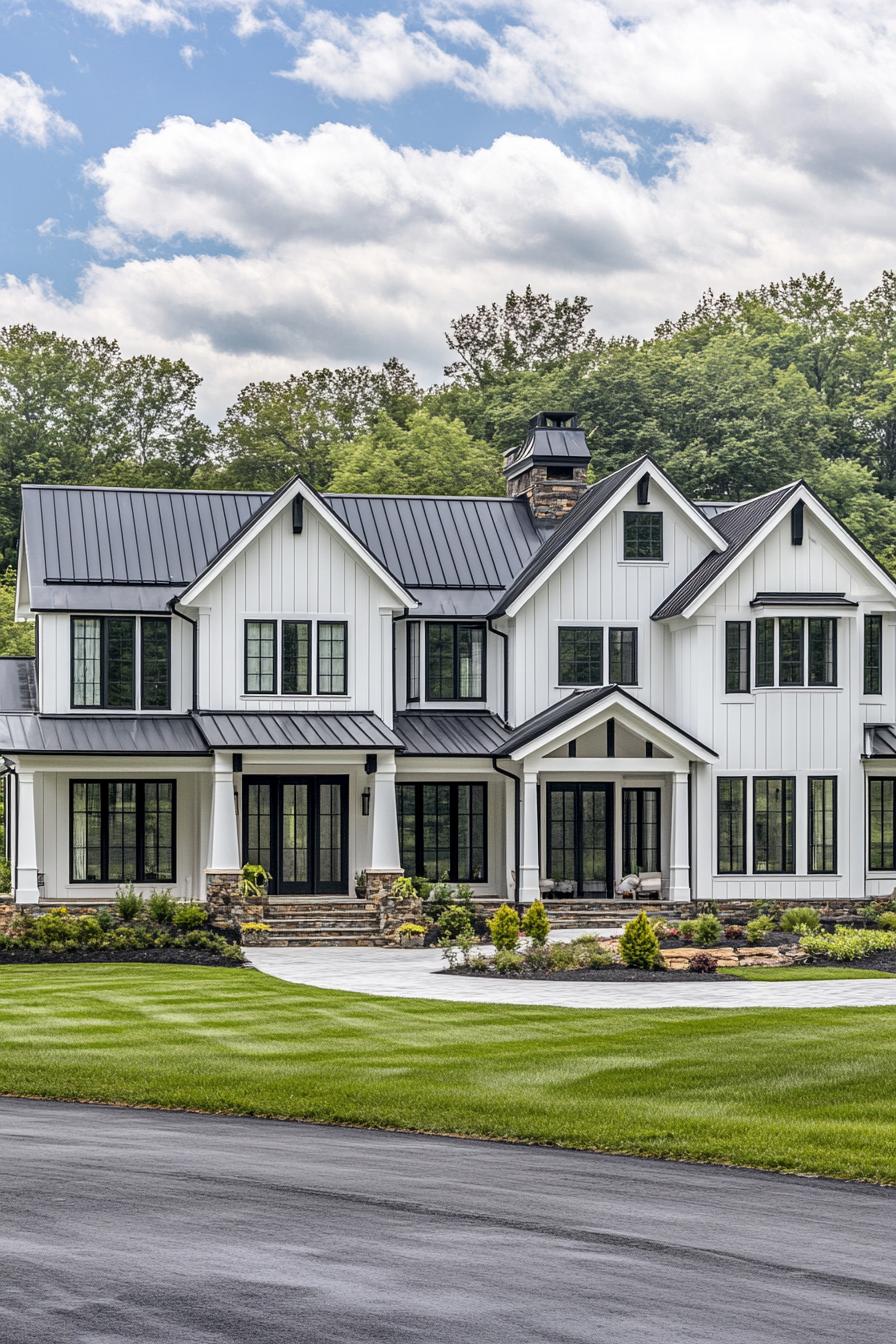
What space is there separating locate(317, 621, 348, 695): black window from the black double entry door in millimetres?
1813

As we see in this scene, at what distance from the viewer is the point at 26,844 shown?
32031 millimetres

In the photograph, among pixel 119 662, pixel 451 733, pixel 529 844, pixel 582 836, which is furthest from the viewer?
pixel 582 836

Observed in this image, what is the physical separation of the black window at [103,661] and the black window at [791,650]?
1272cm

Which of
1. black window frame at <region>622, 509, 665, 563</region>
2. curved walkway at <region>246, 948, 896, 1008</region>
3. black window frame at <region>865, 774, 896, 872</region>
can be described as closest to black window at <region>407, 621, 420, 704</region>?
black window frame at <region>622, 509, 665, 563</region>

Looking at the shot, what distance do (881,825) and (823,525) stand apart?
20.3 feet

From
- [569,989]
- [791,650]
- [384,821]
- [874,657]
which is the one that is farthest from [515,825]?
[569,989]

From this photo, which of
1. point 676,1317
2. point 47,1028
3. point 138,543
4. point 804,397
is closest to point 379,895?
Result: point 138,543

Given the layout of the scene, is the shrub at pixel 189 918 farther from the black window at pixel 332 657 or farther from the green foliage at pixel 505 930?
the black window at pixel 332 657

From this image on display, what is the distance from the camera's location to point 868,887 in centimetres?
3522

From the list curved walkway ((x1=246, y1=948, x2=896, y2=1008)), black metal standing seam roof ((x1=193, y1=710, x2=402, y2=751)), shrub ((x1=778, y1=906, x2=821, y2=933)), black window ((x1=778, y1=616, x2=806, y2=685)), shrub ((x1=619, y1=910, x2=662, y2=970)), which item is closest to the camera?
curved walkway ((x1=246, y1=948, x2=896, y2=1008))

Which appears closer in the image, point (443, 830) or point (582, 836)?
point (582, 836)

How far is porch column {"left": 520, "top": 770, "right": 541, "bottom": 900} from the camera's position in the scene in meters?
33.9

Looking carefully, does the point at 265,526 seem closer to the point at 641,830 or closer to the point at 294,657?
the point at 294,657

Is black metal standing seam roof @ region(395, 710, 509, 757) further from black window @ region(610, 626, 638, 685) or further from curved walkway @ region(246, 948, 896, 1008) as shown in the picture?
curved walkway @ region(246, 948, 896, 1008)
